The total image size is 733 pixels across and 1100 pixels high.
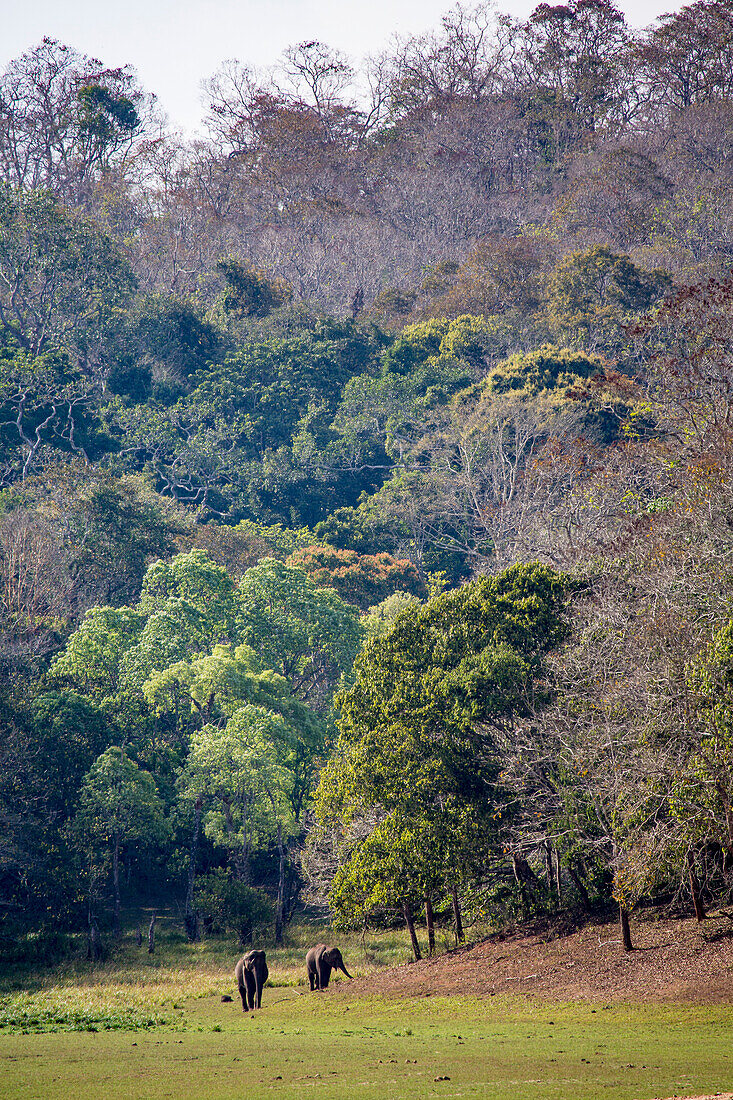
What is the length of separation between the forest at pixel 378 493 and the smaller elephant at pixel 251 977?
9.70 ft

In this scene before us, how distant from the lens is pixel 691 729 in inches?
632

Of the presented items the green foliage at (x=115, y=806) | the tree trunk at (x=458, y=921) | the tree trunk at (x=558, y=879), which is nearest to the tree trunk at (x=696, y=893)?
the tree trunk at (x=558, y=879)

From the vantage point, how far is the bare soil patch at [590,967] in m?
16.3

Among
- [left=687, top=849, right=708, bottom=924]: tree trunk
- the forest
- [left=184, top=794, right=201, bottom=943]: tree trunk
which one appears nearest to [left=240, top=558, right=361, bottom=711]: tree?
the forest

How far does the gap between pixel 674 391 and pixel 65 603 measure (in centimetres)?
2598

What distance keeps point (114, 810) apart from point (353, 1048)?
18.3 m

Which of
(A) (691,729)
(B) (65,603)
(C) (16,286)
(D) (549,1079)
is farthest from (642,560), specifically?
(C) (16,286)

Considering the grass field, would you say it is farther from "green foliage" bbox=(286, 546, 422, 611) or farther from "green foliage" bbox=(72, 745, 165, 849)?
"green foliage" bbox=(286, 546, 422, 611)

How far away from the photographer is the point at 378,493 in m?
55.7

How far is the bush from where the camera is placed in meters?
29.9

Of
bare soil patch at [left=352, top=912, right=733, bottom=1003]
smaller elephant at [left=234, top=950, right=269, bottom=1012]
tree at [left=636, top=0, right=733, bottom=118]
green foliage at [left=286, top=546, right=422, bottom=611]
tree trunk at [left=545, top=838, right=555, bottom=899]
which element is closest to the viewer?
bare soil patch at [left=352, top=912, right=733, bottom=1003]

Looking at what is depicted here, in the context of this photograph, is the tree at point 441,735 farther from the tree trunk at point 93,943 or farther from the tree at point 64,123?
the tree at point 64,123

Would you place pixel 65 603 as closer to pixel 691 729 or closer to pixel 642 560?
pixel 642 560

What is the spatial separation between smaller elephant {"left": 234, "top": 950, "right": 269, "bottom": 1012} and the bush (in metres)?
9.99
